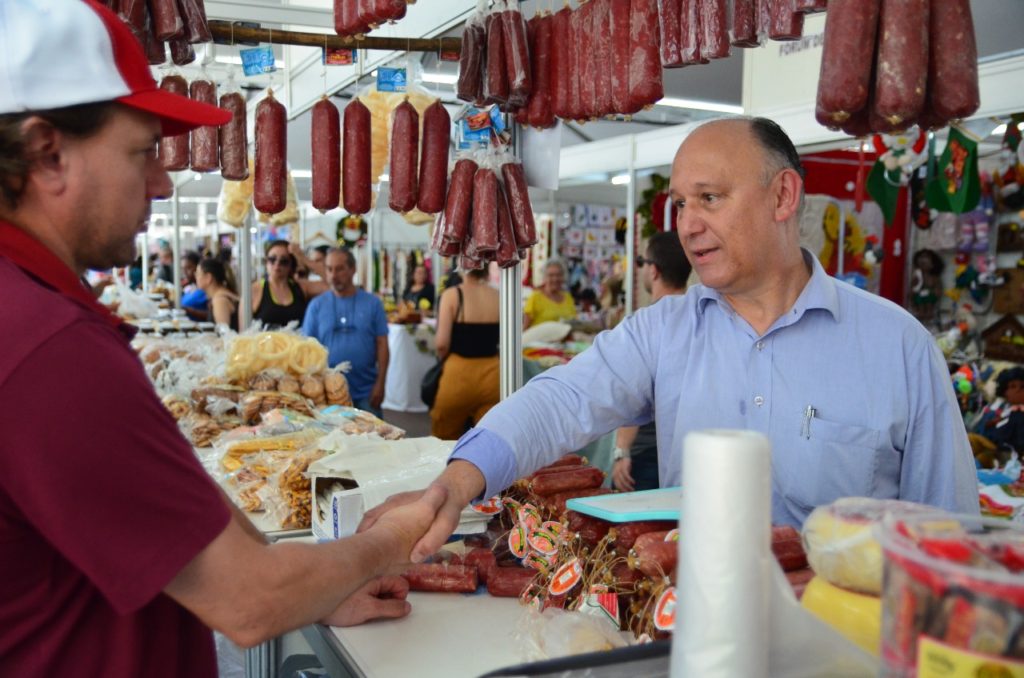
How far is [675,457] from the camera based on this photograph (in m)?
2.22

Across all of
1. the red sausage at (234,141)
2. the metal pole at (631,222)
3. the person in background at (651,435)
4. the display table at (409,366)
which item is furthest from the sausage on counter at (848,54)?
the display table at (409,366)

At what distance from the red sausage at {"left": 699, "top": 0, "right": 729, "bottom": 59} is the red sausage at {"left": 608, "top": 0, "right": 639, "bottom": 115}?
1.05ft

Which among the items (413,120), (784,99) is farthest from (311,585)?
(784,99)

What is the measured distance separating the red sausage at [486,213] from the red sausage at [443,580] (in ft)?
4.15

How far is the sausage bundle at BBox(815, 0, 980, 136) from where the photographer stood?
178 centimetres

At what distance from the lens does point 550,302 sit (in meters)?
8.84

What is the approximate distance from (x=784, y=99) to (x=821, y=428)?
3.87 meters

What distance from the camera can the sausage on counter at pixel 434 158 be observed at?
330 centimetres

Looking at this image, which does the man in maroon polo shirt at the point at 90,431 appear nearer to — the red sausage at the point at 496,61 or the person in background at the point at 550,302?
the red sausage at the point at 496,61

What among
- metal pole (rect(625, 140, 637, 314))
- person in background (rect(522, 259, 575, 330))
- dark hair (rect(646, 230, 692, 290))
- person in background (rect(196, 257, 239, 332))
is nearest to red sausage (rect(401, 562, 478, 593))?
dark hair (rect(646, 230, 692, 290))

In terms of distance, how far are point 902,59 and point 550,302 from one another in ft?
23.2

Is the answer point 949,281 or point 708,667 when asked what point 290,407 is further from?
point 949,281

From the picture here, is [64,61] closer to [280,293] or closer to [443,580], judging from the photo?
[443,580]

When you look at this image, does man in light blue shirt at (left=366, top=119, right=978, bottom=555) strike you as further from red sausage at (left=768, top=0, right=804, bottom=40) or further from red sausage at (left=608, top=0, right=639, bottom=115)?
red sausage at (left=608, top=0, right=639, bottom=115)
